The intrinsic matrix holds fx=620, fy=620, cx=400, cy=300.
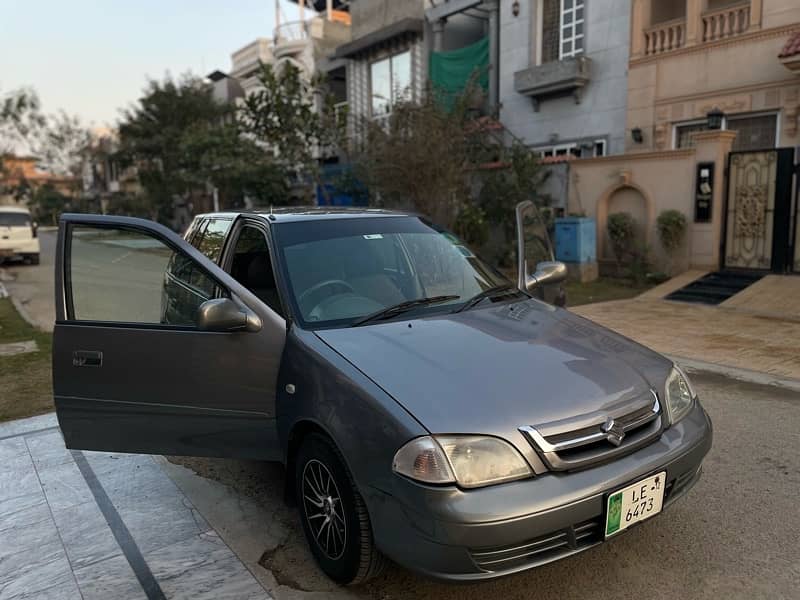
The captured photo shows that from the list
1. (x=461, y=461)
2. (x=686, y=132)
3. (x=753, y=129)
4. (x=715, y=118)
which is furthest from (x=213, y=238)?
(x=686, y=132)

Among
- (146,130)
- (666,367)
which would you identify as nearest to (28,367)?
(666,367)

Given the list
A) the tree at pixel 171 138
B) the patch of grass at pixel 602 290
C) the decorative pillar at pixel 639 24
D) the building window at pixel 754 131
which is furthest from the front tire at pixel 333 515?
the tree at pixel 171 138

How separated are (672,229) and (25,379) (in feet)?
34.8

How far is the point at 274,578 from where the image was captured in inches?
114

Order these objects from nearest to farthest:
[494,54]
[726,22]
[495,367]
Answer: [495,367] → [726,22] → [494,54]

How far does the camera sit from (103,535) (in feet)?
11.0

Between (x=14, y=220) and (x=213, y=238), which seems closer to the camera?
(x=213, y=238)

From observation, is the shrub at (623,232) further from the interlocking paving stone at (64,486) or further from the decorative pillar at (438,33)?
the interlocking paving stone at (64,486)

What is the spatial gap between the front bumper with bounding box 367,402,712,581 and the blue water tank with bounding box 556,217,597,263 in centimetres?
1051

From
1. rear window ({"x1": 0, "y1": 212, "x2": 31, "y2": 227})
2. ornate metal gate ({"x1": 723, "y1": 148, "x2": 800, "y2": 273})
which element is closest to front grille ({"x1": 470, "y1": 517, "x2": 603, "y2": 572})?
ornate metal gate ({"x1": 723, "y1": 148, "x2": 800, "y2": 273})

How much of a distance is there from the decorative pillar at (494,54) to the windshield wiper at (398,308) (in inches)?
578

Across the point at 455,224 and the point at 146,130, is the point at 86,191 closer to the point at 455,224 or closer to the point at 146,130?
the point at 146,130

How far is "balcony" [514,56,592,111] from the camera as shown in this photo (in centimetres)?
1456

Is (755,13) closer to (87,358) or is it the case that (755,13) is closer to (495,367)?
(495,367)
